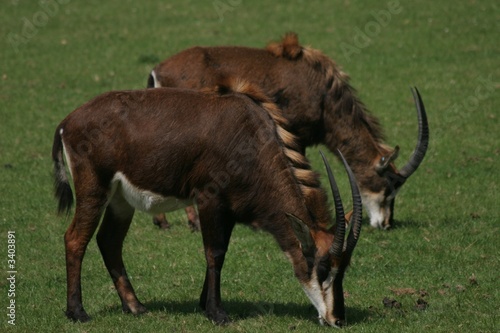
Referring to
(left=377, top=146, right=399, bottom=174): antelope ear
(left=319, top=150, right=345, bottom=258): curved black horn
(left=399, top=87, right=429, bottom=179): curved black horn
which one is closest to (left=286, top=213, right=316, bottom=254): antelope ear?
(left=319, top=150, right=345, bottom=258): curved black horn

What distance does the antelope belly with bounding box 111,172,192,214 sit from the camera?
872 cm

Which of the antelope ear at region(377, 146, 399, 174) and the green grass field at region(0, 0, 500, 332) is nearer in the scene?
the green grass field at region(0, 0, 500, 332)

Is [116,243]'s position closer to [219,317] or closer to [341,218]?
[219,317]

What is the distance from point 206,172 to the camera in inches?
337

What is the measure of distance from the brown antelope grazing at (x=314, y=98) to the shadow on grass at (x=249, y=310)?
315 centimetres

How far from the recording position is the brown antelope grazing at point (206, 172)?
855 cm

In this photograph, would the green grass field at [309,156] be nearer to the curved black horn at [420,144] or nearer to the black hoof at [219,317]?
the black hoof at [219,317]

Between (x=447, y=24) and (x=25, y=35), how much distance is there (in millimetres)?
10747

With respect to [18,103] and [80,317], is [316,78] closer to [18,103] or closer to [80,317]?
[80,317]

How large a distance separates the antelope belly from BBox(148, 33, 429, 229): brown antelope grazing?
11.7ft

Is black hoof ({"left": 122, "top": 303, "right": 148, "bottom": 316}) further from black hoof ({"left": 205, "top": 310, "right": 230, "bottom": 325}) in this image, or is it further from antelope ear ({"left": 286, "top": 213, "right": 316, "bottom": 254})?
antelope ear ({"left": 286, "top": 213, "right": 316, "bottom": 254})

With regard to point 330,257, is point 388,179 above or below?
below

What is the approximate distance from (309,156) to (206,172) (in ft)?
24.7

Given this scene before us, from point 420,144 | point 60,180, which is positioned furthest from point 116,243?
point 420,144
